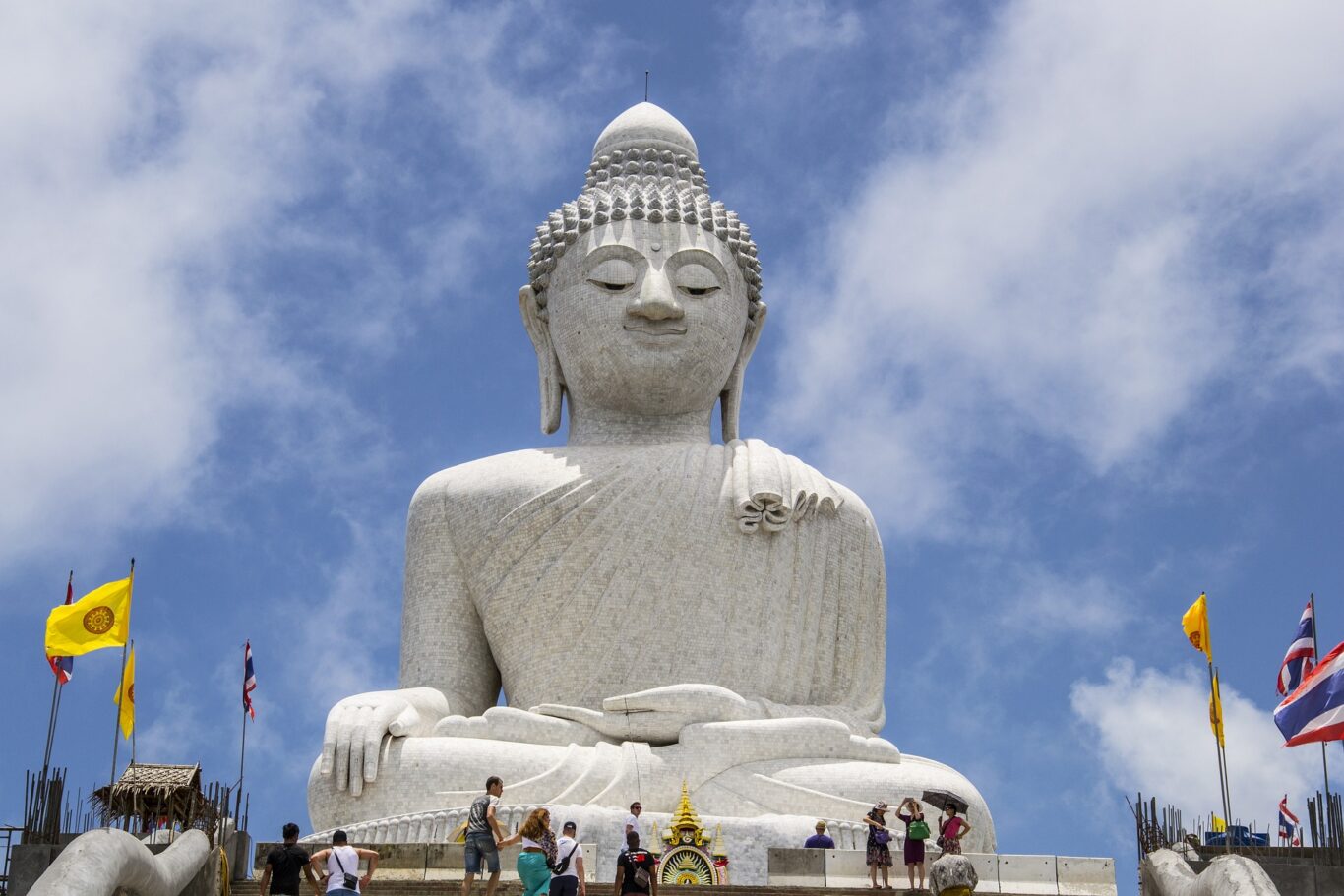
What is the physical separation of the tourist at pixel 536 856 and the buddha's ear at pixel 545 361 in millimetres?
9753

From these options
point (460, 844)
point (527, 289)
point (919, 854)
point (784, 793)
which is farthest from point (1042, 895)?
point (527, 289)

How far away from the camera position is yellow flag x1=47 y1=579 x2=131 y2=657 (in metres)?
17.8

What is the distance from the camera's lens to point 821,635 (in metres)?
21.2

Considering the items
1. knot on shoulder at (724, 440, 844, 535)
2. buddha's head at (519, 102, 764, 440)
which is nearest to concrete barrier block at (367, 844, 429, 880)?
knot on shoulder at (724, 440, 844, 535)

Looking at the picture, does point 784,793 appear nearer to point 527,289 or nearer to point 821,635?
point 821,635

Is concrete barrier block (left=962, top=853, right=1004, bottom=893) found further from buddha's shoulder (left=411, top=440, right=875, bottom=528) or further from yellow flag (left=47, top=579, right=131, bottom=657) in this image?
yellow flag (left=47, top=579, right=131, bottom=657)

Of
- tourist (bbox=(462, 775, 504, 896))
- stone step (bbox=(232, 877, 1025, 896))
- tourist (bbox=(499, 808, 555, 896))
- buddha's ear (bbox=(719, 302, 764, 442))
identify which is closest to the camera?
tourist (bbox=(499, 808, 555, 896))

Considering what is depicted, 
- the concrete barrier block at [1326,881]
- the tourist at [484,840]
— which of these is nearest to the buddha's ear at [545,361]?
the tourist at [484,840]

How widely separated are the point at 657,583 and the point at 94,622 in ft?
17.7

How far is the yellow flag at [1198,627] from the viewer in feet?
58.5

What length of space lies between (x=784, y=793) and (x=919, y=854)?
319 centimetres

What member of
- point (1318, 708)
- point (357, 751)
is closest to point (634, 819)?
point (357, 751)

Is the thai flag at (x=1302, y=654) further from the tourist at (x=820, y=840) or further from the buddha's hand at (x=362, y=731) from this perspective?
the buddha's hand at (x=362, y=731)

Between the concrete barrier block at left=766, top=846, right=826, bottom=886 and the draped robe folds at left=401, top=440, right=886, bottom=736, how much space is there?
323 centimetres
